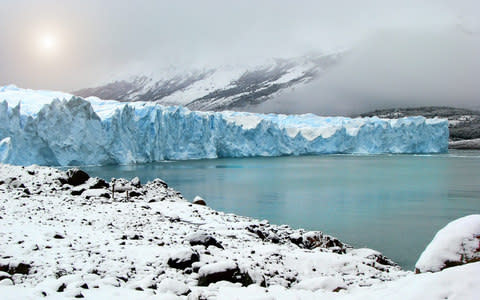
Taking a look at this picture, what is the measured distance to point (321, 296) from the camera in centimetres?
523

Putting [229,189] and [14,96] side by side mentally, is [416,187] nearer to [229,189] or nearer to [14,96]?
[229,189]

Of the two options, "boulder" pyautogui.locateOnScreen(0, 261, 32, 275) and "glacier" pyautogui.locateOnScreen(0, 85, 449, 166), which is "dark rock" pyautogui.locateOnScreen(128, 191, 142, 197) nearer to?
"boulder" pyautogui.locateOnScreen(0, 261, 32, 275)

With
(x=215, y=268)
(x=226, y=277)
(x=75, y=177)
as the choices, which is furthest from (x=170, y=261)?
(x=75, y=177)

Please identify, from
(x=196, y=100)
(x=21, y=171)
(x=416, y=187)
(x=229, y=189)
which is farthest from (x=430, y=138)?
(x=196, y=100)

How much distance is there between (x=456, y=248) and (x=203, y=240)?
508 cm

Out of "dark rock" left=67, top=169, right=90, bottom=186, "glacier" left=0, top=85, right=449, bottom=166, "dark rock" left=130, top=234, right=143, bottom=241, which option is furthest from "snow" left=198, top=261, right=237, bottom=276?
"glacier" left=0, top=85, right=449, bottom=166

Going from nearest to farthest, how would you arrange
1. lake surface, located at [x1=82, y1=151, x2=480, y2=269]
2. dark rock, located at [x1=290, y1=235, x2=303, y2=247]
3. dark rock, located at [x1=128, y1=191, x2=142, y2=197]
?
dark rock, located at [x1=290, y1=235, x2=303, y2=247] → lake surface, located at [x1=82, y1=151, x2=480, y2=269] → dark rock, located at [x1=128, y1=191, x2=142, y2=197]

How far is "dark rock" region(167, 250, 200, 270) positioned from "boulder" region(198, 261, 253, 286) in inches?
31.4

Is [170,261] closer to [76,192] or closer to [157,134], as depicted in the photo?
[76,192]

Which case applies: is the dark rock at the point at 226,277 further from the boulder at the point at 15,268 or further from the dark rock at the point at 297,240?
the dark rock at the point at 297,240

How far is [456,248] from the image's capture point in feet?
15.7

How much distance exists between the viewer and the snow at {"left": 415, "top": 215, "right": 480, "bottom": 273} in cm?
471

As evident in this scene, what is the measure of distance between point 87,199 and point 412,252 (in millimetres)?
10782

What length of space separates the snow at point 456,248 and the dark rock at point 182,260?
358cm
